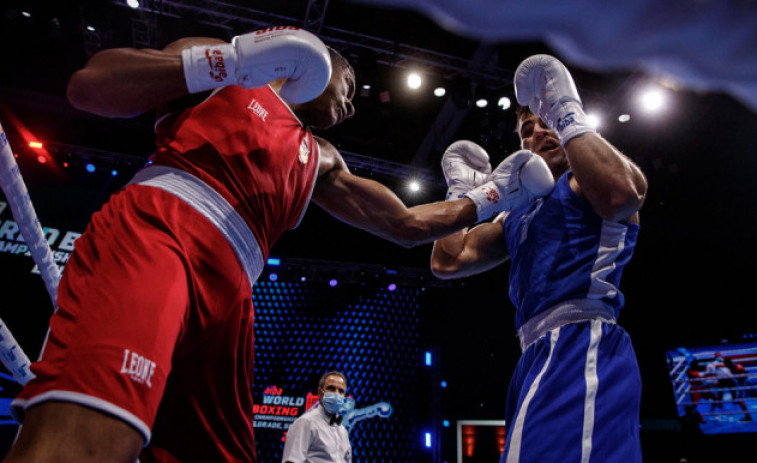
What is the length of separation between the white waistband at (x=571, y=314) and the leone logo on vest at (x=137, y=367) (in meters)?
1.21

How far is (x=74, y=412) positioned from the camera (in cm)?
77

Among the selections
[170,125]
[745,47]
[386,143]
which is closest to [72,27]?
[386,143]

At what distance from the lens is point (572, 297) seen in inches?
62.4

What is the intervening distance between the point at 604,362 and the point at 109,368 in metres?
1.30

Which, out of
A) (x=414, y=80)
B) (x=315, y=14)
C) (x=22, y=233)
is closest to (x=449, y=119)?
(x=414, y=80)

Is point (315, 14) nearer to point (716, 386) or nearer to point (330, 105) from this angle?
point (330, 105)

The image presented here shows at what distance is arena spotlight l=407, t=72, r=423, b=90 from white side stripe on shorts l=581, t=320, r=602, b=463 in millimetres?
5095

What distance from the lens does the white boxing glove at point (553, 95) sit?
1733 mm

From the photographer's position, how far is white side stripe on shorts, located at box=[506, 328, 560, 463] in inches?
53.1

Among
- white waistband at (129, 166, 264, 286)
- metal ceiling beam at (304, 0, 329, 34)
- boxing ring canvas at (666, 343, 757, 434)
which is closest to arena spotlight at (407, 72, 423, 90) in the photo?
metal ceiling beam at (304, 0, 329, 34)

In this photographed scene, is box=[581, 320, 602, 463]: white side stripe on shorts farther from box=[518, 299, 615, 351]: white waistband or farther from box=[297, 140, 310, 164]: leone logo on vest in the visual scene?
box=[297, 140, 310, 164]: leone logo on vest

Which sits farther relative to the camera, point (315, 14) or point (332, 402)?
point (315, 14)

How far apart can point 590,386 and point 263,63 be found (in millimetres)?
1267

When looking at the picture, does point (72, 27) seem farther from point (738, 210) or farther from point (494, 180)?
point (738, 210)
